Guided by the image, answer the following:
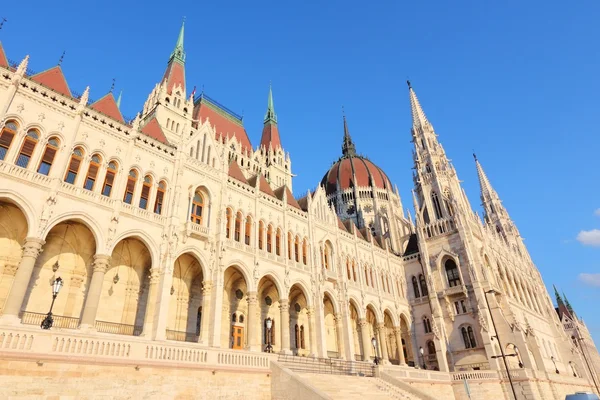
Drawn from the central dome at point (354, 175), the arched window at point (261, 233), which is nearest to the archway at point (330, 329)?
the arched window at point (261, 233)

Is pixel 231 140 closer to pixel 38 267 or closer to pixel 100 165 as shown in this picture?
pixel 100 165

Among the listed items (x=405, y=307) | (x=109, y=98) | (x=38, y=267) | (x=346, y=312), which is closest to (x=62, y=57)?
(x=109, y=98)

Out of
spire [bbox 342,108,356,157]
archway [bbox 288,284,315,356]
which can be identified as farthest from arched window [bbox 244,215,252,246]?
spire [bbox 342,108,356,157]

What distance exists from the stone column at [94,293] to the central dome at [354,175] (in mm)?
47598

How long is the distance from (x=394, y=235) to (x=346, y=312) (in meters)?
22.8

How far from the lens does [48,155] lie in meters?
17.9

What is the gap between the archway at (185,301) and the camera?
22016 millimetres

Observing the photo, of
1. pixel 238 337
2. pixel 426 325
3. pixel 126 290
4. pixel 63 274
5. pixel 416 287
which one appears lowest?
pixel 238 337

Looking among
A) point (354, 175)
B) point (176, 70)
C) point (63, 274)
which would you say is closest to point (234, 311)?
point (63, 274)

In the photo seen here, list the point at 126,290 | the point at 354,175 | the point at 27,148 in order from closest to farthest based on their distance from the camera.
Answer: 1. the point at 27,148
2. the point at 126,290
3. the point at 354,175

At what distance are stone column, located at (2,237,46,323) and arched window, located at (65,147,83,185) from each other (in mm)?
3959

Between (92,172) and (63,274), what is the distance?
18.0ft

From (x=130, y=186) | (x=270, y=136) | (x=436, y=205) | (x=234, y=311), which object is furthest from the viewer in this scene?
(x=270, y=136)

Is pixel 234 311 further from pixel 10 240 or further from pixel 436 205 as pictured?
pixel 436 205
